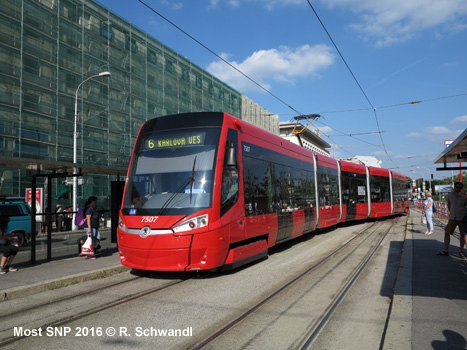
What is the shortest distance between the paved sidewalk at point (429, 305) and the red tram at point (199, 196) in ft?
9.50

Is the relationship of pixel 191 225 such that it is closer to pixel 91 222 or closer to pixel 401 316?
pixel 401 316

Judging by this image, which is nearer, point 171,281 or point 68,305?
point 68,305

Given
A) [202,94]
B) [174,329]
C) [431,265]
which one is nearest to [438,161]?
[431,265]

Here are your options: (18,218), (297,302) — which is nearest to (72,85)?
(18,218)

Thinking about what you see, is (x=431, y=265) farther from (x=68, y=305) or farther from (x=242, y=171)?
(x=68, y=305)

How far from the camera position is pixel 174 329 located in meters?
4.38

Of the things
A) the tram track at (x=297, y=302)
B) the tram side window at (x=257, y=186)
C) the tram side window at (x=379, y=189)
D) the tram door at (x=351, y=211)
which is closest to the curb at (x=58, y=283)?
the tram side window at (x=257, y=186)

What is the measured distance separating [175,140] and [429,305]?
16.1 ft

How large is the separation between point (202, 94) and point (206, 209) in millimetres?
45199

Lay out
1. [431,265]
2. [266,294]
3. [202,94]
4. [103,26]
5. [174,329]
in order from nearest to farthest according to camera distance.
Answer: [174,329] < [266,294] < [431,265] < [103,26] < [202,94]

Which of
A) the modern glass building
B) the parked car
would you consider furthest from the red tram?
the modern glass building

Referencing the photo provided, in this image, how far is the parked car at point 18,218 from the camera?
14039 millimetres

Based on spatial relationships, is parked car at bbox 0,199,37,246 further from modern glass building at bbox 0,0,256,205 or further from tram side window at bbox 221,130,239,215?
modern glass building at bbox 0,0,256,205

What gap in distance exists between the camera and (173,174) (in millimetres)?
6973
